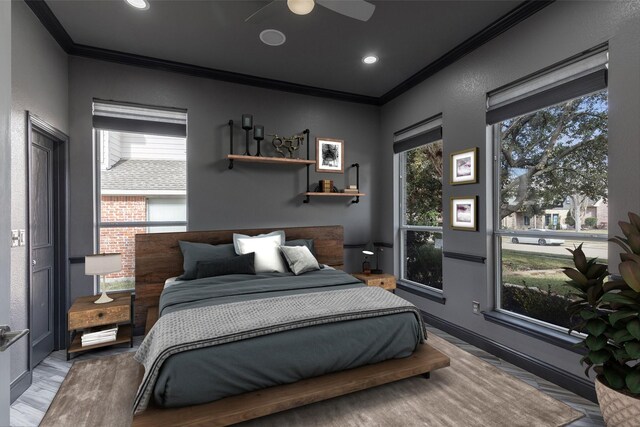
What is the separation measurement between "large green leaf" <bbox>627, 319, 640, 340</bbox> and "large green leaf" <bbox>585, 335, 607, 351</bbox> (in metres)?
0.22

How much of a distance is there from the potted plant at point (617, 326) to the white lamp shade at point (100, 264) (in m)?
3.61

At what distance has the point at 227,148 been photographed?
149 inches

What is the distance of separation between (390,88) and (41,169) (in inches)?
155

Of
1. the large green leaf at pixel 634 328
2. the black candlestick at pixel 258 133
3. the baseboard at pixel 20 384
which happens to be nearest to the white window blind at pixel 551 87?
the large green leaf at pixel 634 328

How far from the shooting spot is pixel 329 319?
2104mm

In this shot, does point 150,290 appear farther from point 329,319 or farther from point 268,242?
point 329,319

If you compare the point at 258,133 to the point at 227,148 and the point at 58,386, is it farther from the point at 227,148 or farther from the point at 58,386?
the point at 58,386

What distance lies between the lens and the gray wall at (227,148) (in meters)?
3.18

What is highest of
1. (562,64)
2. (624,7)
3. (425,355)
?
(624,7)

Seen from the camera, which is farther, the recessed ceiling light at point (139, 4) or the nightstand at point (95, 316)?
the nightstand at point (95, 316)

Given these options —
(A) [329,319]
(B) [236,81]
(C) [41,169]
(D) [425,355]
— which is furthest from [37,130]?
(D) [425,355]

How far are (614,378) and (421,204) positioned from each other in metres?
2.54

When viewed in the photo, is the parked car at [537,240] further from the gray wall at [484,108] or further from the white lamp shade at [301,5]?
the white lamp shade at [301,5]

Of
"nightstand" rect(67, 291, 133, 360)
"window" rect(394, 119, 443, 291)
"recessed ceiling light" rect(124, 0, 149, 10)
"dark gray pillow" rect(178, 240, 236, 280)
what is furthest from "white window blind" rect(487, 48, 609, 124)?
"nightstand" rect(67, 291, 133, 360)
